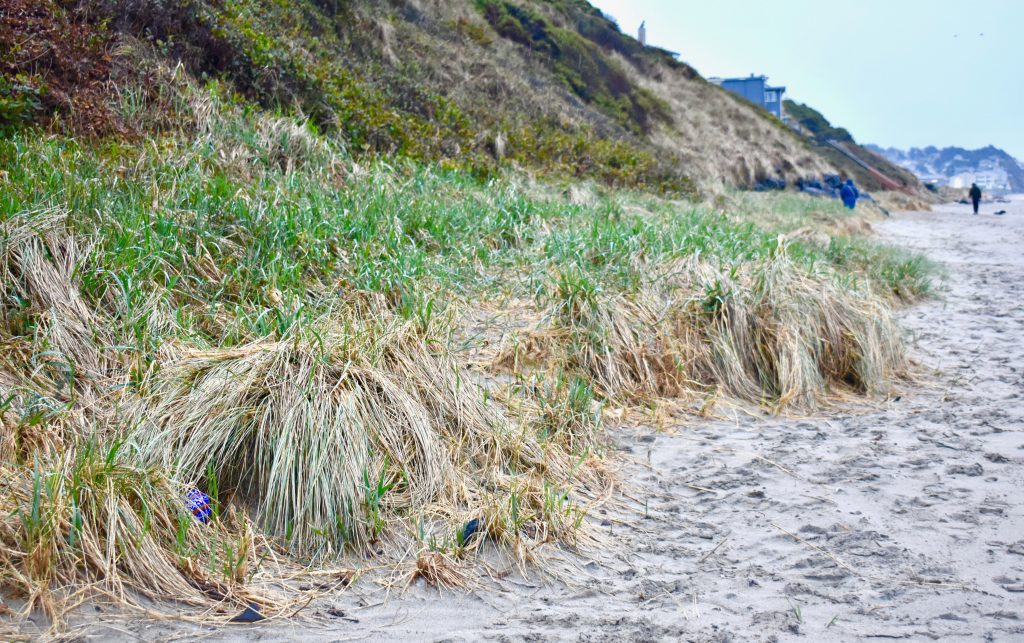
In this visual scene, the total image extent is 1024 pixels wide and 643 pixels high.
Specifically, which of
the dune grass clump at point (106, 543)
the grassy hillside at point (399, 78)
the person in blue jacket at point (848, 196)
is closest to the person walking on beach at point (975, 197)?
the grassy hillside at point (399, 78)

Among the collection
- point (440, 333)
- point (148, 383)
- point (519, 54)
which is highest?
point (519, 54)

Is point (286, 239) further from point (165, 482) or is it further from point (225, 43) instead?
point (225, 43)

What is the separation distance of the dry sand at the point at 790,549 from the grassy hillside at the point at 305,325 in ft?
0.64

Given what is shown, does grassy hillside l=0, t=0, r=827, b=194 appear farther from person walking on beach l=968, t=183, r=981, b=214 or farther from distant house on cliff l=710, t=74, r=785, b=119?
distant house on cliff l=710, t=74, r=785, b=119

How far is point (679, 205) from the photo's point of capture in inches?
459

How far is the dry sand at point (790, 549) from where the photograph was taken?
2.47 metres

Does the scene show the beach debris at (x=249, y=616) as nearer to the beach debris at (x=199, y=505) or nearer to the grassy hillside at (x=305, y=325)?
the grassy hillside at (x=305, y=325)

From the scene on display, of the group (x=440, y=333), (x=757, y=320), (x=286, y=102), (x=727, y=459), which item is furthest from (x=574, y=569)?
(x=286, y=102)

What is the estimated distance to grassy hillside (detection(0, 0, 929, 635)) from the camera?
2.85m

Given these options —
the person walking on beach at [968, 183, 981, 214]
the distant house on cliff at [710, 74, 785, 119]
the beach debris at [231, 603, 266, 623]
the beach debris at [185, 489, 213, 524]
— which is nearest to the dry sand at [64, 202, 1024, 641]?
the beach debris at [231, 603, 266, 623]

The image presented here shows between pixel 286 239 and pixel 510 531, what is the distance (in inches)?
122

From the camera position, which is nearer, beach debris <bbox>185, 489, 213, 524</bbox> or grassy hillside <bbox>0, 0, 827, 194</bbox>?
beach debris <bbox>185, 489, 213, 524</bbox>

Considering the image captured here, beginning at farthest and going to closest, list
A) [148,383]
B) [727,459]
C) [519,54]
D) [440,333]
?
[519,54]
[440,333]
[727,459]
[148,383]

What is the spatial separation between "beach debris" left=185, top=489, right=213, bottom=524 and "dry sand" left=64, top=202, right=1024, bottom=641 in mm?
561
